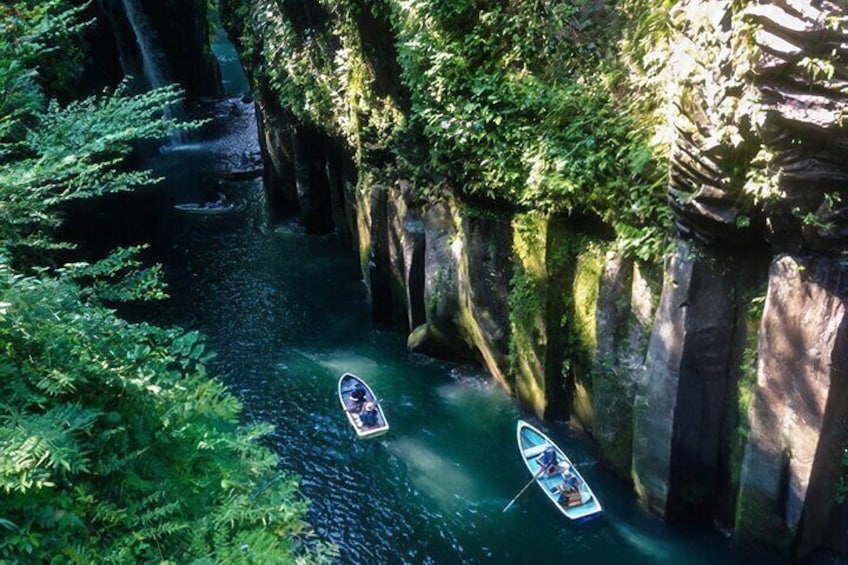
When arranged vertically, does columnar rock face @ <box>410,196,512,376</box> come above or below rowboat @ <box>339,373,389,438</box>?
above

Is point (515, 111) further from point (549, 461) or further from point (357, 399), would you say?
point (357, 399)

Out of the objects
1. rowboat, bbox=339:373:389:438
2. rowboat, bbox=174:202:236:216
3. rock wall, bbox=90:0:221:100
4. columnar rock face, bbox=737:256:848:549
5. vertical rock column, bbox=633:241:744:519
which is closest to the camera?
columnar rock face, bbox=737:256:848:549

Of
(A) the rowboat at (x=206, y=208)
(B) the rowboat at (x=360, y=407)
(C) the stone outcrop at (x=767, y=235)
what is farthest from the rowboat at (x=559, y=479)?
(A) the rowboat at (x=206, y=208)

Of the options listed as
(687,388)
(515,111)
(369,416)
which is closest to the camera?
(687,388)

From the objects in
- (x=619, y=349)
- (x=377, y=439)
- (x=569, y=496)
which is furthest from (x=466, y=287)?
(x=569, y=496)

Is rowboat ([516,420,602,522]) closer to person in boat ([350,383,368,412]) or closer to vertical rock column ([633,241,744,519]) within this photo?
vertical rock column ([633,241,744,519])

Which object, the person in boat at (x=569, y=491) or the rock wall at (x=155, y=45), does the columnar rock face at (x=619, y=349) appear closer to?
the person in boat at (x=569, y=491)

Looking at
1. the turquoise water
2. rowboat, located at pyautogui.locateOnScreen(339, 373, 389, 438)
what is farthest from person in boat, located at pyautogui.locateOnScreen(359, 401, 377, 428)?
the turquoise water
